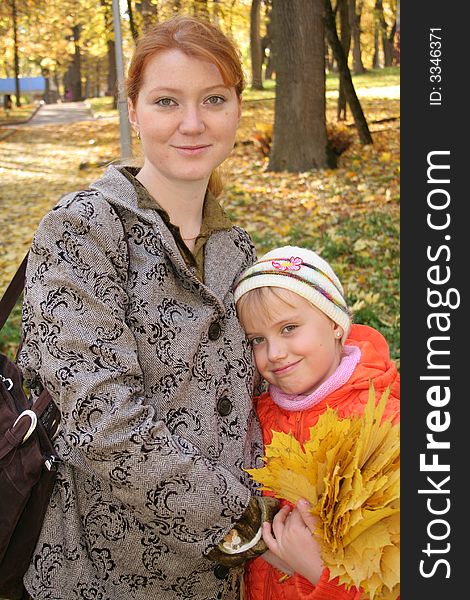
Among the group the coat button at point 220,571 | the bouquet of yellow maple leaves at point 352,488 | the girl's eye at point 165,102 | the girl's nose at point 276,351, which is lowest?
the coat button at point 220,571

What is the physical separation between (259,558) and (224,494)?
39 centimetres

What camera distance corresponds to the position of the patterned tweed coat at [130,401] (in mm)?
2020

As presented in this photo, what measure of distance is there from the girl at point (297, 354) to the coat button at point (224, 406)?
0.22m

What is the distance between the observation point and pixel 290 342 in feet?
8.09

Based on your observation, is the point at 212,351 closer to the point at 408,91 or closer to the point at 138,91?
the point at 138,91

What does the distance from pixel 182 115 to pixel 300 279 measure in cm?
62

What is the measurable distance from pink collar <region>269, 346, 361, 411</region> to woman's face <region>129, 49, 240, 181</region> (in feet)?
2.42

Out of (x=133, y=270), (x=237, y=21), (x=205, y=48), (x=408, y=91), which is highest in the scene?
(x=237, y=21)

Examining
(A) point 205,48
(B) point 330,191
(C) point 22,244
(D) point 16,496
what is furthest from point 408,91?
(B) point 330,191

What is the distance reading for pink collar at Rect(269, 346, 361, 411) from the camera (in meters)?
2.45

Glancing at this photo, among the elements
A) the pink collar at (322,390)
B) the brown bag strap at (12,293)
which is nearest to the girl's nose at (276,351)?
the pink collar at (322,390)

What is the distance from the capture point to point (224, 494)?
6.98 feet

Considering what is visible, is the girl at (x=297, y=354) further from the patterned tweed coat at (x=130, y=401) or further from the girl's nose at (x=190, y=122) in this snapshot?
the girl's nose at (x=190, y=122)

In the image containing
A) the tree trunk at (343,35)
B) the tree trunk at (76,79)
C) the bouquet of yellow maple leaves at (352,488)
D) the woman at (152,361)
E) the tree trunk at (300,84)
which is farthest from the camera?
the tree trunk at (76,79)
